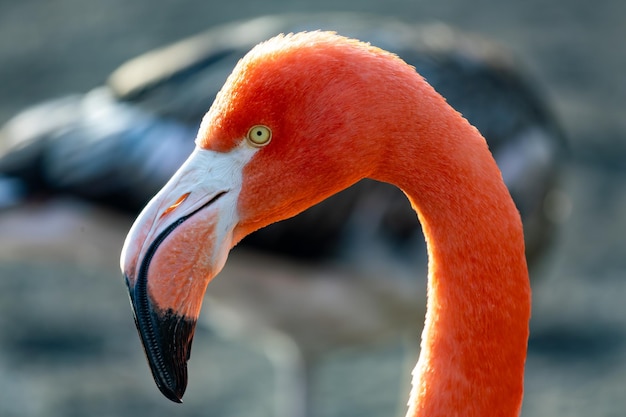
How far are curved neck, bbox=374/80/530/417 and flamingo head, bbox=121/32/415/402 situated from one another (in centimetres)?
7

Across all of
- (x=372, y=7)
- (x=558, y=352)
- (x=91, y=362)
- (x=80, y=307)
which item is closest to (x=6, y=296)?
(x=80, y=307)

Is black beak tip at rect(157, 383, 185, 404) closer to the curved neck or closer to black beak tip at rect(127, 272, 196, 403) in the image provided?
black beak tip at rect(127, 272, 196, 403)

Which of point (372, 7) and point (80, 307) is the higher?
point (372, 7)

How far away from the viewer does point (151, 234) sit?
177 centimetres

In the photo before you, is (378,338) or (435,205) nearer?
(435,205)

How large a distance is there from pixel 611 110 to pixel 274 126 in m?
5.19

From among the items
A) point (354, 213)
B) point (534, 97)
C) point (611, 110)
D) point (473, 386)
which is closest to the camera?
point (473, 386)

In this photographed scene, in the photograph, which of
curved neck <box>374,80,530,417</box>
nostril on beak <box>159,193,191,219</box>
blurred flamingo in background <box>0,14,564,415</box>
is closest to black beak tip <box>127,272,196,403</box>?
nostril on beak <box>159,193,191,219</box>

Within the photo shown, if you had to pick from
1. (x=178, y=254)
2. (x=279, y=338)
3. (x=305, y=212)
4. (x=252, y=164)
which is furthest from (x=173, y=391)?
(x=279, y=338)

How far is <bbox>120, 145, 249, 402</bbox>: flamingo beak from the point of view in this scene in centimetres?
175

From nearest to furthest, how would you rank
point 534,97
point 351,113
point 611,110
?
point 351,113 < point 534,97 < point 611,110

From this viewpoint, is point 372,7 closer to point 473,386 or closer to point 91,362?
point 91,362

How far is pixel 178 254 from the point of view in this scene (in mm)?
1761

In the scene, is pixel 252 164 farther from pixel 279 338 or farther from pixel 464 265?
pixel 279 338
